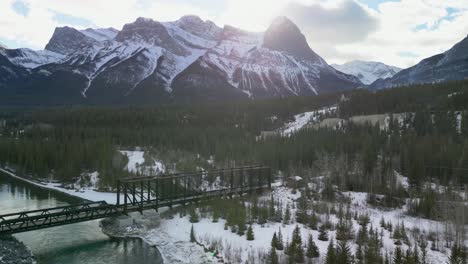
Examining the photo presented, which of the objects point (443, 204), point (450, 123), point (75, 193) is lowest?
point (75, 193)

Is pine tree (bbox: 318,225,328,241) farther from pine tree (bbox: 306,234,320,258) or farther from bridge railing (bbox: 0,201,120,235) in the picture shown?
bridge railing (bbox: 0,201,120,235)

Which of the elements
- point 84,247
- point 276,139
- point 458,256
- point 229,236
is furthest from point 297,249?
point 276,139

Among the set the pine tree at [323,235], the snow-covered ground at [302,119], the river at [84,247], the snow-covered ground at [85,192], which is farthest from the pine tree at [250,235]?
the snow-covered ground at [302,119]

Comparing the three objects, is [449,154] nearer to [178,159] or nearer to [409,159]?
[409,159]

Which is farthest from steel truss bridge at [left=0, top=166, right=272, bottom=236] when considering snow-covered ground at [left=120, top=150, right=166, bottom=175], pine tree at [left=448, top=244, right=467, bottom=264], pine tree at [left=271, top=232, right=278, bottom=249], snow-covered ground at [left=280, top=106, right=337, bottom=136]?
snow-covered ground at [left=280, top=106, right=337, bottom=136]

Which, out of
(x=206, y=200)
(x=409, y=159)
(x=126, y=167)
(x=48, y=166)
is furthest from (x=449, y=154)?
(x=48, y=166)

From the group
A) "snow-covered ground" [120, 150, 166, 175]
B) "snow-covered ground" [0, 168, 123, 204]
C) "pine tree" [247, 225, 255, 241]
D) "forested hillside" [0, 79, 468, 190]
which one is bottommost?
"snow-covered ground" [0, 168, 123, 204]
